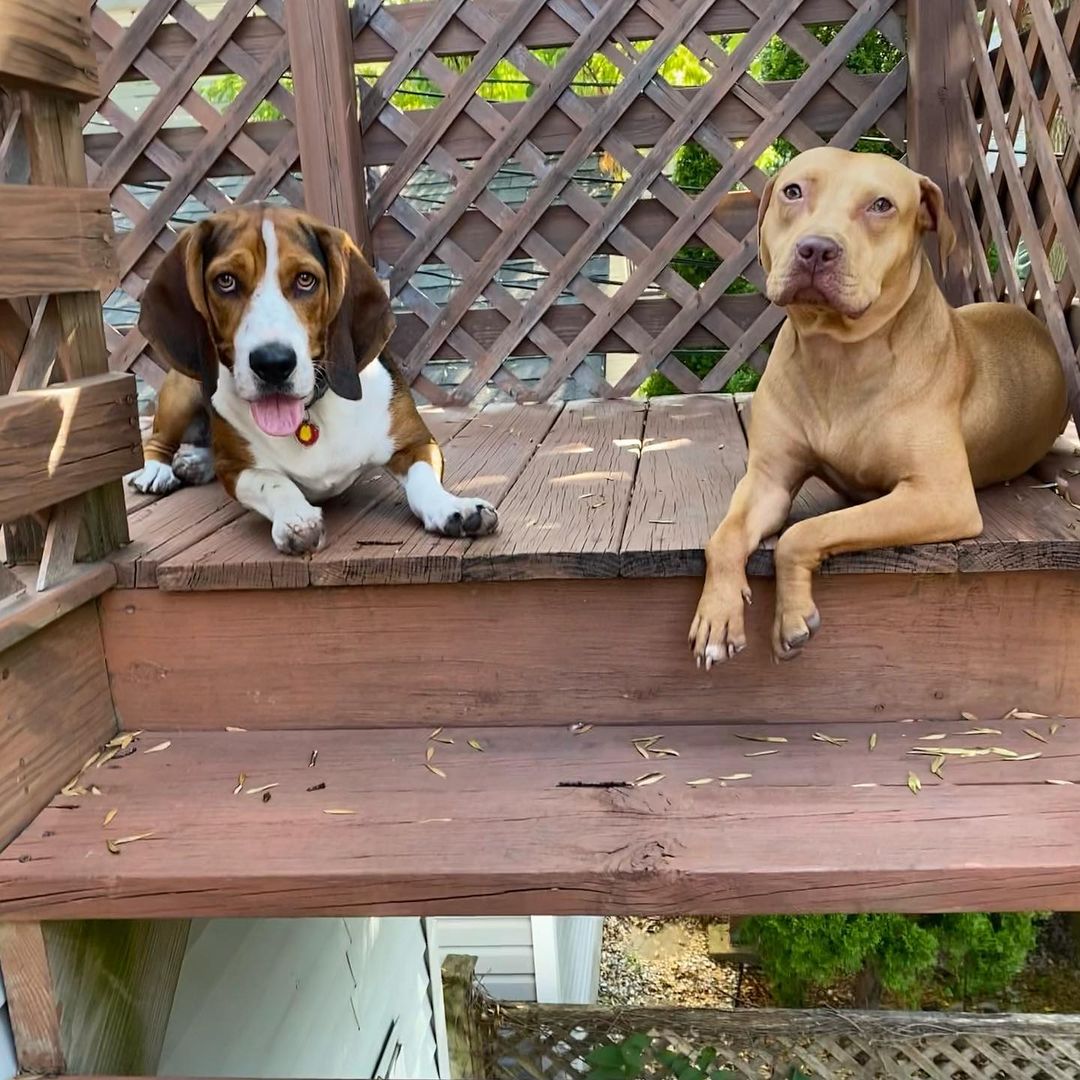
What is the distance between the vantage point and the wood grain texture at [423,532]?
213 centimetres

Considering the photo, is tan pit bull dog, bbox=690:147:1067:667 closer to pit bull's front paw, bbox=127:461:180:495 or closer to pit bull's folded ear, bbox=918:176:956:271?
pit bull's folded ear, bbox=918:176:956:271

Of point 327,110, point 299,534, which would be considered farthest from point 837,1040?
point 327,110

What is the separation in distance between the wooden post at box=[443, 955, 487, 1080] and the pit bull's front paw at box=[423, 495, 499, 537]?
3257 millimetres

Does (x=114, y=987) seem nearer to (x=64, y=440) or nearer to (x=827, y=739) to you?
(x=64, y=440)

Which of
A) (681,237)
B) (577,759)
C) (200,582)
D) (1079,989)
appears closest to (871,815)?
(577,759)

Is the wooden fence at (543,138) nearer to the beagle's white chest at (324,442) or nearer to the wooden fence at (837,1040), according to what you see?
the beagle's white chest at (324,442)

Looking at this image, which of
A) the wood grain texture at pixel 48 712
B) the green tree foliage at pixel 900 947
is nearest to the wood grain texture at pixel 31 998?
the wood grain texture at pixel 48 712

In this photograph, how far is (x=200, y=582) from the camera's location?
2172 mm

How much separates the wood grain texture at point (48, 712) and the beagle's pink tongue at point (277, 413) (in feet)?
1.75

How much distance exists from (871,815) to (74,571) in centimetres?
160

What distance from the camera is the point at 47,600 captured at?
199cm

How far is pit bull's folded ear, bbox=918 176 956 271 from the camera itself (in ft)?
6.98

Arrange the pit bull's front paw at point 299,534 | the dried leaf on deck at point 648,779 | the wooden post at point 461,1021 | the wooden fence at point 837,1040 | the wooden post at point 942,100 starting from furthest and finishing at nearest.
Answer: the wooden post at point 461,1021
the wooden fence at point 837,1040
the wooden post at point 942,100
the pit bull's front paw at point 299,534
the dried leaf on deck at point 648,779

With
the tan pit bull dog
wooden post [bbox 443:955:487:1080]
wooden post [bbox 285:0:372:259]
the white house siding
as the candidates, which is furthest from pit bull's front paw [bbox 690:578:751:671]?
wooden post [bbox 443:955:487:1080]
